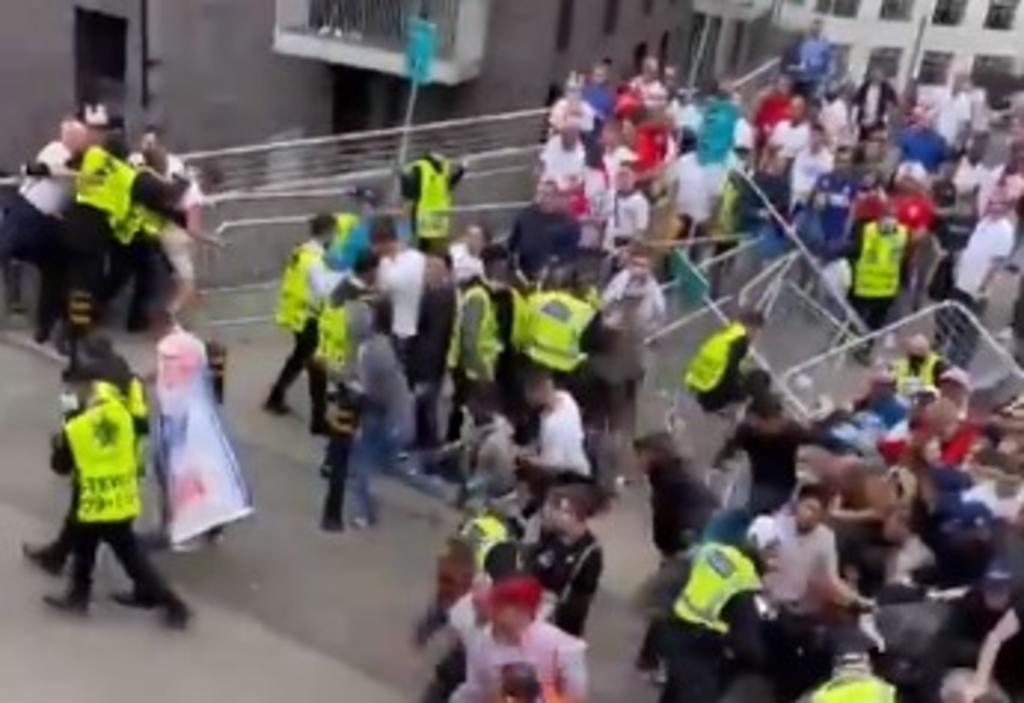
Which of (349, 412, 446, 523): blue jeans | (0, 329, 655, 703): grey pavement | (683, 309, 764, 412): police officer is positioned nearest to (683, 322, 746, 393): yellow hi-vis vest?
(683, 309, 764, 412): police officer

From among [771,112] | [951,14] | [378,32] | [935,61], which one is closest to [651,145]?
[771,112]

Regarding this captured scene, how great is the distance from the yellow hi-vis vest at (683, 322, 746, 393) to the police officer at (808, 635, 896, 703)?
431 centimetres

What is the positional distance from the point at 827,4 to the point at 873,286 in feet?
109

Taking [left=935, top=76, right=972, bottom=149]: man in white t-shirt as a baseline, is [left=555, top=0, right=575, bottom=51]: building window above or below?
below

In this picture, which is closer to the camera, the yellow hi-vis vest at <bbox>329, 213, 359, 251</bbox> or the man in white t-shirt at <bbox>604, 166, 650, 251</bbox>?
the yellow hi-vis vest at <bbox>329, 213, 359, 251</bbox>

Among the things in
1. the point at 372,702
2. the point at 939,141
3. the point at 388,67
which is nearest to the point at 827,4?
the point at 388,67

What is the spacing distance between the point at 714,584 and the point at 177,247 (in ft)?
20.3

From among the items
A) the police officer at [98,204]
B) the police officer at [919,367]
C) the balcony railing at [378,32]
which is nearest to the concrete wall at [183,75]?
the balcony railing at [378,32]

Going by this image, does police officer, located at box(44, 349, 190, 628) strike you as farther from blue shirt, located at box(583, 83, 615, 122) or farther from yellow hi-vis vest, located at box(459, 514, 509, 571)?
blue shirt, located at box(583, 83, 615, 122)

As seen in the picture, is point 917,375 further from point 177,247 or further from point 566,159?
point 177,247

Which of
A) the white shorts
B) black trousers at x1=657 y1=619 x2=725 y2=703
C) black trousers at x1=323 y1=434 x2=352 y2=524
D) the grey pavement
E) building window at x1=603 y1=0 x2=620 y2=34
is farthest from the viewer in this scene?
building window at x1=603 y1=0 x2=620 y2=34

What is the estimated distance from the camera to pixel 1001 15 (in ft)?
162

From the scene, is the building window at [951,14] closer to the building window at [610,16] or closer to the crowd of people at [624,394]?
the building window at [610,16]

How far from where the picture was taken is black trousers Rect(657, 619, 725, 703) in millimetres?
9227
